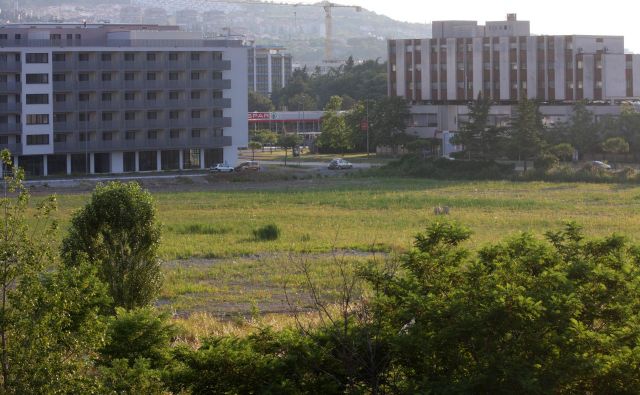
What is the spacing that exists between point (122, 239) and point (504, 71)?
70024 millimetres

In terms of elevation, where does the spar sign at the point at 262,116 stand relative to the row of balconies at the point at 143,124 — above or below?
above

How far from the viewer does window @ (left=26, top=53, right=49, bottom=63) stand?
70750mm

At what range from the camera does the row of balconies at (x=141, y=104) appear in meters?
71.9

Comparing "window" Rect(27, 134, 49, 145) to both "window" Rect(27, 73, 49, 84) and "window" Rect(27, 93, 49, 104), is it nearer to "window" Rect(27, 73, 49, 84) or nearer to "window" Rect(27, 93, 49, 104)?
"window" Rect(27, 93, 49, 104)

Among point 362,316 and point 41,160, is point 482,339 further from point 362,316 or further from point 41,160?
point 41,160

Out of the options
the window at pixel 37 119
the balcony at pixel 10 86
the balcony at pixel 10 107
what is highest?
the balcony at pixel 10 86

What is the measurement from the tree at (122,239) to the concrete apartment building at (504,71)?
6398 centimetres

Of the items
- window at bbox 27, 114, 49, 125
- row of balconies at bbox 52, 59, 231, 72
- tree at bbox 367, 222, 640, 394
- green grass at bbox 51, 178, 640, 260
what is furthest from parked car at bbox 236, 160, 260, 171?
tree at bbox 367, 222, 640, 394

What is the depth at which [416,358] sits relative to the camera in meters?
14.1

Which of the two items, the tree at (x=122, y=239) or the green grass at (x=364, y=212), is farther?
the green grass at (x=364, y=212)

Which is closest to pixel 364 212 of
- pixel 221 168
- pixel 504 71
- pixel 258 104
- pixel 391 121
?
pixel 221 168

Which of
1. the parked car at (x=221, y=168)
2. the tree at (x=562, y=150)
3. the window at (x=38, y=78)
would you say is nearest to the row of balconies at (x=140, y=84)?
the window at (x=38, y=78)

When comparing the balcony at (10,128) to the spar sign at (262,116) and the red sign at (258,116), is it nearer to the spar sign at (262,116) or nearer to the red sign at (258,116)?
the red sign at (258,116)

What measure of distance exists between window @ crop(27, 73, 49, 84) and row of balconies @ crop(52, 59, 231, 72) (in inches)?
30.0
